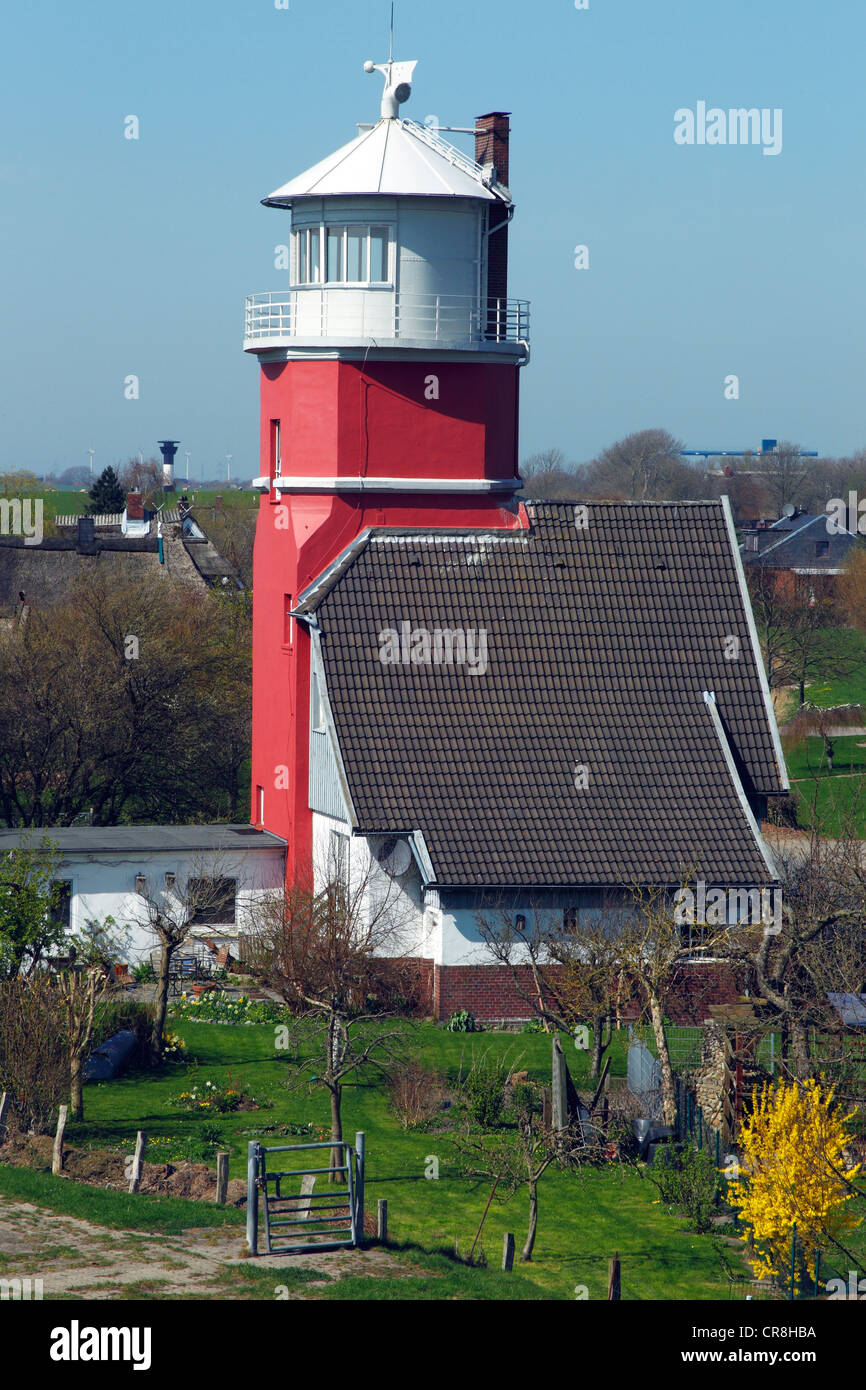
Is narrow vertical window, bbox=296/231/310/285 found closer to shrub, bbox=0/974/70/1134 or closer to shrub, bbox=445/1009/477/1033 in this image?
shrub, bbox=445/1009/477/1033

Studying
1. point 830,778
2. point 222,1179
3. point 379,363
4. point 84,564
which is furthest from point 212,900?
point 84,564

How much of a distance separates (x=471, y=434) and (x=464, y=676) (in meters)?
5.09

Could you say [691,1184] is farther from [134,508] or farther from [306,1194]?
[134,508]

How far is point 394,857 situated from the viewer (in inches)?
1179

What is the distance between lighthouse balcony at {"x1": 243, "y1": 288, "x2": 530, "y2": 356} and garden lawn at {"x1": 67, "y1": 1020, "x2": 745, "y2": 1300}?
12603 mm

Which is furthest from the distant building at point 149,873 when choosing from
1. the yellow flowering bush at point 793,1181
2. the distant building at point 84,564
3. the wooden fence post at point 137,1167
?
the distant building at point 84,564

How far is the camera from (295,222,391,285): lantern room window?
33.2 m

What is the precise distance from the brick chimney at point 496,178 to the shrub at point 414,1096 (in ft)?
50.7

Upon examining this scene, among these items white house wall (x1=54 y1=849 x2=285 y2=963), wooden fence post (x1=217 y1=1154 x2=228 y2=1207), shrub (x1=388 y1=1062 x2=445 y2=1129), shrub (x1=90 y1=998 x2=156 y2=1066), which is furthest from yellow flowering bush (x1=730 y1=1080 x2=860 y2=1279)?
white house wall (x1=54 y1=849 x2=285 y2=963)

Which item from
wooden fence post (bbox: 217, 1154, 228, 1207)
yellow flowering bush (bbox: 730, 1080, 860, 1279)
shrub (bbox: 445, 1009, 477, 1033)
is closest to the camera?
yellow flowering bush (bbox: 730, 1080, 860, 1279)

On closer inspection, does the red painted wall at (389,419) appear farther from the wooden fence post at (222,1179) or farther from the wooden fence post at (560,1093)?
the wooden fence post at (222,1179)

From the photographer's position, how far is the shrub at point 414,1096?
24797 mm

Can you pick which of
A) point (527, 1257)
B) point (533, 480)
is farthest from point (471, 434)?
point (533, 480)
